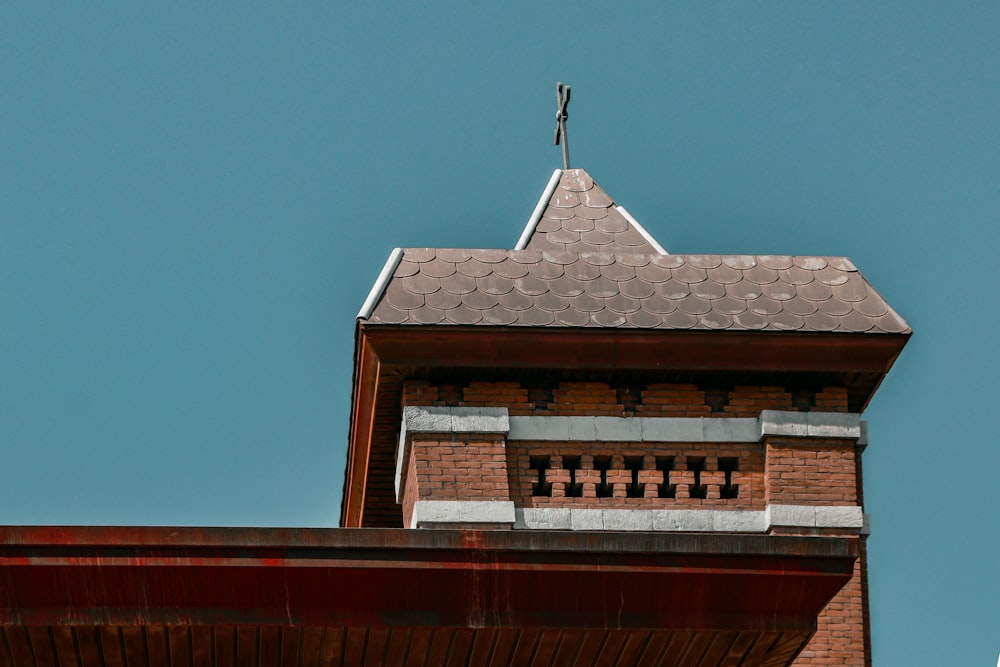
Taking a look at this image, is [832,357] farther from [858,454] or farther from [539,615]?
[539,615]

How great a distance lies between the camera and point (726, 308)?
17422mm

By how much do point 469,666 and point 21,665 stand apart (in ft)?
8.20

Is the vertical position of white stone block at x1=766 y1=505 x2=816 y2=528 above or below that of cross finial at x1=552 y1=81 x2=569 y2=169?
below

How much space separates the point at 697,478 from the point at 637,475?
0.49 metres

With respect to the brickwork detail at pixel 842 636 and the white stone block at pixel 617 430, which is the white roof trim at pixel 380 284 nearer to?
Result: the white stone block at pixel 617 430

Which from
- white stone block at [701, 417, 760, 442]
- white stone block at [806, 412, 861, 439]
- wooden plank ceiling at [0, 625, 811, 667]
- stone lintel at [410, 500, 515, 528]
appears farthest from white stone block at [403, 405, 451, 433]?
wooden plank ceiling at [0, 625, 811, 667]

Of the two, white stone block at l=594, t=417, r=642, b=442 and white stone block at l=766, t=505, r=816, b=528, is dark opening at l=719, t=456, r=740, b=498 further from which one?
white stone block at l=594, t=417, r=642, b=442

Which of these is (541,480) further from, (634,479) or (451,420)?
(451,420)

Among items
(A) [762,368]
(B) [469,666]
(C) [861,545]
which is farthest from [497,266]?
(B) [469,666]

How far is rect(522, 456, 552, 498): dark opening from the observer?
55.6 ft

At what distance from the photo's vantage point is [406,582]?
11891 mm

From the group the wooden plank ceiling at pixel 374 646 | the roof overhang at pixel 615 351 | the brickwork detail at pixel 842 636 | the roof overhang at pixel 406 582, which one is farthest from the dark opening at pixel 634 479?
the roof overhang at pixel 406 582

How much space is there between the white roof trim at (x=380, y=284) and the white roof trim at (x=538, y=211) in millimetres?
1521

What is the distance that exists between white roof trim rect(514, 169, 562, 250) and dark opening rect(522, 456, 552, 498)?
234cm
